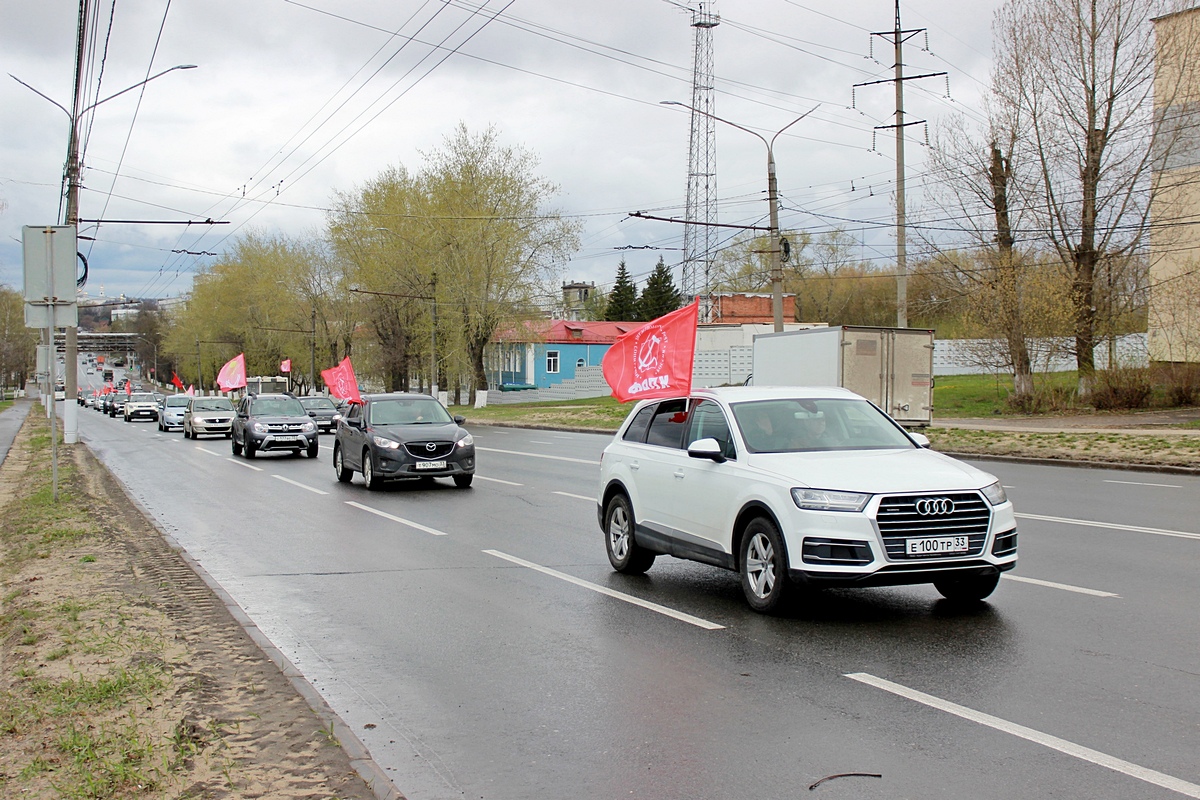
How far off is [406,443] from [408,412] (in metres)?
1.55

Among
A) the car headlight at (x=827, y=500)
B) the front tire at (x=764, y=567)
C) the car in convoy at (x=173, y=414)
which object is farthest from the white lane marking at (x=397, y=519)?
the car in convoy at (x=173, y=414)

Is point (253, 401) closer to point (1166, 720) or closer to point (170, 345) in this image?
point (1166, 720)

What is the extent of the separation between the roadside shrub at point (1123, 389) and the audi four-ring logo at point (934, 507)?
32.1 meters

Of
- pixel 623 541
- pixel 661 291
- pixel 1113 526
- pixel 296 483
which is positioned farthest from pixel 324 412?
pixel 661 291

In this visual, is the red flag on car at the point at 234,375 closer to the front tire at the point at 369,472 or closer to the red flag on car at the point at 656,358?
the front tire at the point at 369,472

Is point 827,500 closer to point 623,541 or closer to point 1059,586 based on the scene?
point 1059,586

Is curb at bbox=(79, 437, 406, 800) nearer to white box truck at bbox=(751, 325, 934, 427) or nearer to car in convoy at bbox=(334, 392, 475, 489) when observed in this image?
car in convoy at bbox=(334, 392, 475, 489)

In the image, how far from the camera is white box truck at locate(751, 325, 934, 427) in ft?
89.2

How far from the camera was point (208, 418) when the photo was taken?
123ft

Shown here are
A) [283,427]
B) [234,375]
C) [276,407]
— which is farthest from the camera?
[234,375]

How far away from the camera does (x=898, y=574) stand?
287 inches

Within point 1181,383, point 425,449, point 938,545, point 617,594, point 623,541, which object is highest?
point 1181,383

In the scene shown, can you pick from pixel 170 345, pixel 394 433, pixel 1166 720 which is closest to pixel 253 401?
pixel 394 433

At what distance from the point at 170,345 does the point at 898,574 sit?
101659mm
